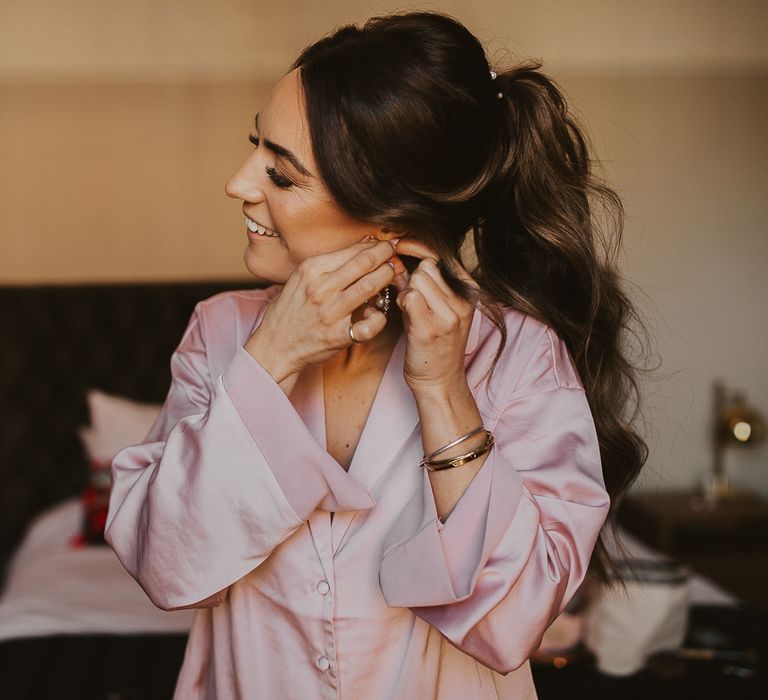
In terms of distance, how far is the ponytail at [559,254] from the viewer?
1.35 meters

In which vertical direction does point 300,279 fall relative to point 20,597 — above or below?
above

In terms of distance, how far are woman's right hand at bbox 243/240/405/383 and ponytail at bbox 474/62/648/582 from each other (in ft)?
0.79

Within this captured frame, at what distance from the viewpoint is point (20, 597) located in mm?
2604

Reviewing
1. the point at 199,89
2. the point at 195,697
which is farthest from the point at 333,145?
the point at 199,89

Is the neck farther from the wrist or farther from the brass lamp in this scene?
the brass lamp

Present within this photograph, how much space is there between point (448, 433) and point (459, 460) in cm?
4

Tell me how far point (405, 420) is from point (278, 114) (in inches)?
18.2

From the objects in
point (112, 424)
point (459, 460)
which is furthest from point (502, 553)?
point (112, 424)

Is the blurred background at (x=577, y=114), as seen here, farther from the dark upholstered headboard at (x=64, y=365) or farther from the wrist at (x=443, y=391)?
the wrist at (x=443, y=391)

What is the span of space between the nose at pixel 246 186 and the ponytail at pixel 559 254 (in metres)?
0.36

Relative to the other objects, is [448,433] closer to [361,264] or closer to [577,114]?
[361,264]

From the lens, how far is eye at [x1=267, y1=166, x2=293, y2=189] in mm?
1241

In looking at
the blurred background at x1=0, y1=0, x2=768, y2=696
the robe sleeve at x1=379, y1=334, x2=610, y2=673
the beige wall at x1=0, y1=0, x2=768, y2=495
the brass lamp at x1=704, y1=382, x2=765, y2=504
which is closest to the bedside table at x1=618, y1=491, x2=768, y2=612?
the blurred background at x1=0, y1=0, x2=768, y2=696

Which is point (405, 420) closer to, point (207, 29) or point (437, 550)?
point (437, 550)
